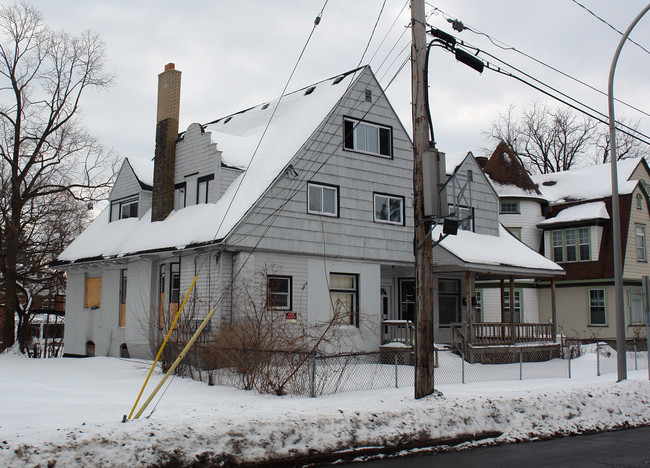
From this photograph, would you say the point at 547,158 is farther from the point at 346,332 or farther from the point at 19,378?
the point at 19,378

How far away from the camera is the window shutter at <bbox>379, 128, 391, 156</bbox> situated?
74.9ft

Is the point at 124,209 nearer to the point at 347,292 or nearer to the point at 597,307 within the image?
the point at 347,292

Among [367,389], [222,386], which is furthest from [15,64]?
[367,389]

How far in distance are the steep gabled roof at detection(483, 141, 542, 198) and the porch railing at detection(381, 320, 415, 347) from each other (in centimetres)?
1499

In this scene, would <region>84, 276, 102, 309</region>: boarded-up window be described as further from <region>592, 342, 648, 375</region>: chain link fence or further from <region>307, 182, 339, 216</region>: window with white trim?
<region>592, 342, 648, 375</region>: chain link fence

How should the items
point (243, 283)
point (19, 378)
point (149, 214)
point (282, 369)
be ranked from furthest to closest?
point (149, 214) < point (243, 283) < point (19, 378) < point (282, 369)

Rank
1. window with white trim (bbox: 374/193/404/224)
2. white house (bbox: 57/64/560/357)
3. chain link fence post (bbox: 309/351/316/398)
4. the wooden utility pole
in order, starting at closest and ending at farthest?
the wooden utility pole, chain link fence post (bbox: 309/351/316/398), white house (bbox: 57/64/560/357), window with white trim (bbox: 374/193/404/224)

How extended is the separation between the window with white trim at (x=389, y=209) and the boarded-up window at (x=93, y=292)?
1111 centimetres

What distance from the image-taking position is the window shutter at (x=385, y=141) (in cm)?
2284

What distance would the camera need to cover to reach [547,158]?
54.1m

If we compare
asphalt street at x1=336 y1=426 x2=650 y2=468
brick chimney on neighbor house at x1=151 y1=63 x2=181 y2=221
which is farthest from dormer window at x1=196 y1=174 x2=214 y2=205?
asphalt street at x1=336 y1=426 x2=650 y2=468

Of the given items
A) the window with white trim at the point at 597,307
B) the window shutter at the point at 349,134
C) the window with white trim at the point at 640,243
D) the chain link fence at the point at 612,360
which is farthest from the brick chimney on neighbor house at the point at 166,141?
the window with white trim at the point at 640,243

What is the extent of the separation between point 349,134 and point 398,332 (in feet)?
22.3

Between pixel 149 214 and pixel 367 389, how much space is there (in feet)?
41.2
